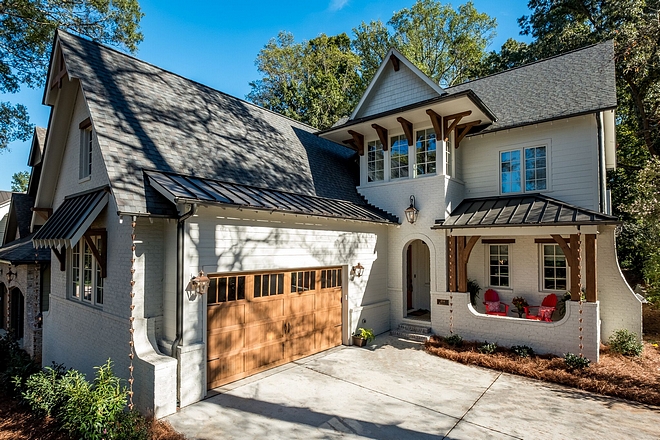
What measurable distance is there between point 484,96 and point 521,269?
6.48 m

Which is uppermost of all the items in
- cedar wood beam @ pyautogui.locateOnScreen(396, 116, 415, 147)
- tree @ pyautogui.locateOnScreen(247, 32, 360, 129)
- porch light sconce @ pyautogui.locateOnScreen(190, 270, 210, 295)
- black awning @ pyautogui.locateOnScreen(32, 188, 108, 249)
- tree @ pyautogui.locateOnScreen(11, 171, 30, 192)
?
tree @ pyautogui.locateOnScreen(247, 32, 360, 129)

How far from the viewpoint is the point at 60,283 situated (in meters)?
9.25

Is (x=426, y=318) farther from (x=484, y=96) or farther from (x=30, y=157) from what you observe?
(x=30, y=157)

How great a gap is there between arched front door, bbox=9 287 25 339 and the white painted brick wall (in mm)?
14705

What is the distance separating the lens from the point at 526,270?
10773mm

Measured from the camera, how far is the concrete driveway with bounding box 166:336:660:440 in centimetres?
547

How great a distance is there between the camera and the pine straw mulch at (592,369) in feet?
22.8

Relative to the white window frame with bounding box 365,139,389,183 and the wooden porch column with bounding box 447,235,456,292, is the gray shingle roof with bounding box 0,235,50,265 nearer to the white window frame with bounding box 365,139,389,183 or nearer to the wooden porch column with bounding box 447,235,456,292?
the white window frame with bounding box 365,139,389,183

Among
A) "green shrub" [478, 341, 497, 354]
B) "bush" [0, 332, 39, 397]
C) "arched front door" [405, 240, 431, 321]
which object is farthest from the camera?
"arched front door" [405, 240, 431, 321]

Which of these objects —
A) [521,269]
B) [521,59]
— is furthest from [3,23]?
[521,59]

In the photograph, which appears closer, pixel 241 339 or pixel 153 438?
pixel 153 438

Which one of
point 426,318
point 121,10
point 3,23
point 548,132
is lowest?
point 426,318

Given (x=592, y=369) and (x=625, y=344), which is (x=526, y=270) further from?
(x=592, y=369)

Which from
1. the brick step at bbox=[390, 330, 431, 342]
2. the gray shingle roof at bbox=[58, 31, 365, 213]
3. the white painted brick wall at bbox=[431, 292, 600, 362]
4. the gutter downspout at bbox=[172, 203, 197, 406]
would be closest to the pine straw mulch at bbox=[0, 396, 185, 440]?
the gutter downspout at bbox=[172, 203, 197, 406]
